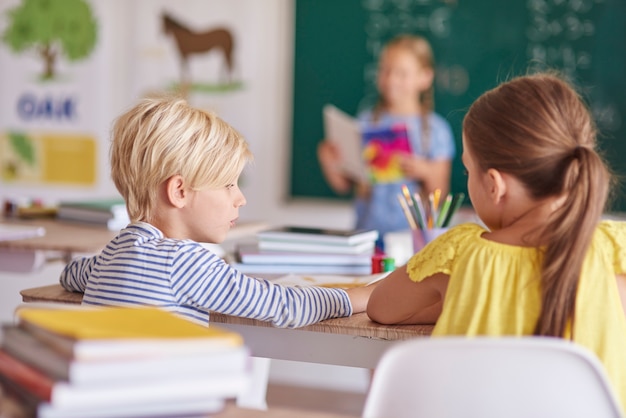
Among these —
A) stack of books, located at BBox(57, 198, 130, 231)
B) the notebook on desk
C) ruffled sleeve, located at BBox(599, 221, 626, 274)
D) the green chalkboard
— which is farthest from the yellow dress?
the green chalkboard

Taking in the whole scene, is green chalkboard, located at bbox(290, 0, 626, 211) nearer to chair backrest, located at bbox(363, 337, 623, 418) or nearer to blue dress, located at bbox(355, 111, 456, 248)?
blue dress, located at bbox(355, 111, 456, 248)

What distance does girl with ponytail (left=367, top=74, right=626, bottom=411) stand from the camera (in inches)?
51.6

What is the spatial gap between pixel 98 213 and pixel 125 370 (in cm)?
207

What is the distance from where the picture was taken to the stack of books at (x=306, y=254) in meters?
2.03

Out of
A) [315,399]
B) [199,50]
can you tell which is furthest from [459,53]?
[315,399]

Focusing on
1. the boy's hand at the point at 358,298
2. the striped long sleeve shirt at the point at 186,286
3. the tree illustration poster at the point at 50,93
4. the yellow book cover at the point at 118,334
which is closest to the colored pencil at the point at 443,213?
the boy's hand at the point at 358,298

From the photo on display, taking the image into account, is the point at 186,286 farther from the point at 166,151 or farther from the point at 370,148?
the point at 370,148

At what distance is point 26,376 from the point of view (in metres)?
0.88

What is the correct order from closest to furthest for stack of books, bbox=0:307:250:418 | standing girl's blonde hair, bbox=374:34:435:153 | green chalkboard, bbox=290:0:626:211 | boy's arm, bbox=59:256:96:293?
1. stack of books, bbox=0:307:250:418
2. boy's arm, bbox=59:256:96:293
3. green chalkboard, bbox=290:0:626:211
4. standing girl's blonde hair, bbox=374:34:435:153

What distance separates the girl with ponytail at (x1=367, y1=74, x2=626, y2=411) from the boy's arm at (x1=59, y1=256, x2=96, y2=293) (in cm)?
72

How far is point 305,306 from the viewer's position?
1.55 meters

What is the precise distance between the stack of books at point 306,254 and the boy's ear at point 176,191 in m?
0.42

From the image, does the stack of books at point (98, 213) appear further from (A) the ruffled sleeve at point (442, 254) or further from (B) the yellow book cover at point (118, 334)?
(B) the yellow book cover at point (118, 334)

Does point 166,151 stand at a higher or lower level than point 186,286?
higher
